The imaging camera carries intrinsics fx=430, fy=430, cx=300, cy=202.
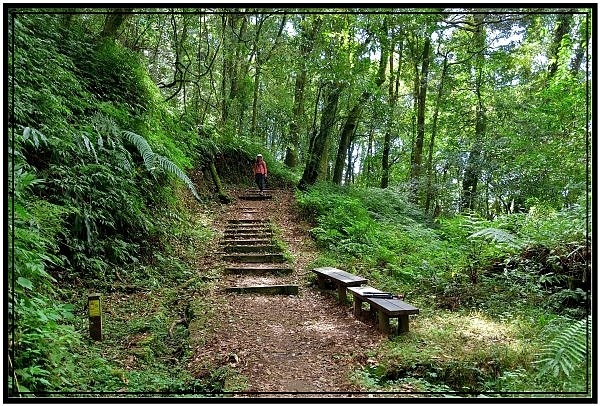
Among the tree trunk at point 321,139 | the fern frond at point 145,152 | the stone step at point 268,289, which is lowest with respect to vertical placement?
the stone step at point 268,289

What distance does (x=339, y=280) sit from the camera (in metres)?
6.33

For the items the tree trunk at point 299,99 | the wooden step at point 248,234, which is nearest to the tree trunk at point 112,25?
the tree trunk at point 299,99

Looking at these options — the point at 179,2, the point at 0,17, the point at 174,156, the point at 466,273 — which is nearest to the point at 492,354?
the point at 466,273

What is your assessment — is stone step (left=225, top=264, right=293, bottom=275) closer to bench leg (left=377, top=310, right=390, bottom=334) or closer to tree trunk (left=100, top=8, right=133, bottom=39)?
bench leg (left=377, top=310, right=390, bottom=334)

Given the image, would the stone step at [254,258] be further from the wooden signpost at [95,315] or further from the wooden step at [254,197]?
the wooden step at [254,197]

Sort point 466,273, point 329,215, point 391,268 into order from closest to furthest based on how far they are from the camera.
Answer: point 466,273 → point 391,268 → point 329,215

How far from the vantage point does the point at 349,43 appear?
10.4 metres

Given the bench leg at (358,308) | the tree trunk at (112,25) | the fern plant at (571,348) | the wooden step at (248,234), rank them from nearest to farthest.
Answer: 1. the fern plant at (571,348)
2. the bench leg at (358,308)
3. the tree trunk at (112,25)
4. the wooden step at (248,234)

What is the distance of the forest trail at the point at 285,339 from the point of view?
3.97 m

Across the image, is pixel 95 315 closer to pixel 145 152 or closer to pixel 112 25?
pixel 145 152

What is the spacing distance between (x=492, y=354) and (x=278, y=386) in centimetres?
206

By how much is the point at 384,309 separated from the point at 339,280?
5.14ft

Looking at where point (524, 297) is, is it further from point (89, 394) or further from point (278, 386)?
point (89, 394)

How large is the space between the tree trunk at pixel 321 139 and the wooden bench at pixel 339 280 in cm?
694
